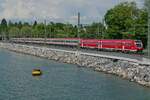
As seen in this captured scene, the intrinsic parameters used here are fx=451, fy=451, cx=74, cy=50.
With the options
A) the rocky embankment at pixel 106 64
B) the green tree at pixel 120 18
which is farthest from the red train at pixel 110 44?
the green tree at pixel 120 18

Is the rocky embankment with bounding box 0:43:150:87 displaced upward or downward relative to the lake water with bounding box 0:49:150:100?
upward

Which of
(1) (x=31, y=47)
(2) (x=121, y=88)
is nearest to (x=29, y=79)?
(2) (x=121, y=88)

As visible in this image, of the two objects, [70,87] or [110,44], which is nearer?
[70,87]

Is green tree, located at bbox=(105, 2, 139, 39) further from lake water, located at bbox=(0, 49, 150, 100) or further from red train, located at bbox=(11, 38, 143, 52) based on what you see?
lake water, located at bbox=(0, 49, 150, 100)

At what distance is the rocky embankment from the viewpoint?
165ft

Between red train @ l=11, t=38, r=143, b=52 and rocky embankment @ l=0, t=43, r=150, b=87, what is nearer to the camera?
rocky embankment @ l=0, t=43, r=150, b=87

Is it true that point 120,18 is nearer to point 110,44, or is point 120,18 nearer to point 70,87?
point 110,44

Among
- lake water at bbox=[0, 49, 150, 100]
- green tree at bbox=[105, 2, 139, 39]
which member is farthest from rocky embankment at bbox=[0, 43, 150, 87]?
green tree at bbox=[105, 2, 139, 39]

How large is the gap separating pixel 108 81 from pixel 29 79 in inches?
420

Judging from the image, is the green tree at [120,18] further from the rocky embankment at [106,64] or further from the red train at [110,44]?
the rocky embankment at [106,64]

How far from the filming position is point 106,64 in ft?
212

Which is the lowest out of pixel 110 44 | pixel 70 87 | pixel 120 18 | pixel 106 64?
pixel 70 87

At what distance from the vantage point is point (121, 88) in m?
47.8

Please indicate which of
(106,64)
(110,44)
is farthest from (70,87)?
(110,44)
